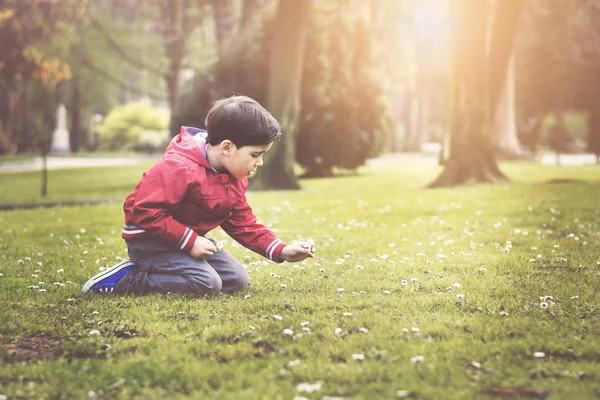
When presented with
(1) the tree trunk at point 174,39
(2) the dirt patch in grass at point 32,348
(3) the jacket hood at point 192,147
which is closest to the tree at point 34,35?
(1) the tree trunk at point 174,39

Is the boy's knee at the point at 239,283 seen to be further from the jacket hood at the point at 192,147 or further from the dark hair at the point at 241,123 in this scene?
the dark hair at the point at 241,123

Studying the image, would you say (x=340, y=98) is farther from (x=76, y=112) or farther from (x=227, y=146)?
(x=76, y=112)

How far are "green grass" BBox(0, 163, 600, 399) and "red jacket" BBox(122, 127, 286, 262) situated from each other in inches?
18.0

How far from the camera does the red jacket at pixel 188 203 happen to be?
16.2 ft

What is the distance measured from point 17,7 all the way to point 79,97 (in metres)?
24.2

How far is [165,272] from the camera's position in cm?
530

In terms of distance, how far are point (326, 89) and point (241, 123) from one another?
16098 millimetres

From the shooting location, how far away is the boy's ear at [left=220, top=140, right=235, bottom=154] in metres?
4.97

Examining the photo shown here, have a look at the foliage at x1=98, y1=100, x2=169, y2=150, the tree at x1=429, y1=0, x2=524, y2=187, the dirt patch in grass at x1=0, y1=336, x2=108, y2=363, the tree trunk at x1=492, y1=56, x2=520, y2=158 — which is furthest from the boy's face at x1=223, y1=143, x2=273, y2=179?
the foliage at x1=98, y1=100, x2=169, y2=150

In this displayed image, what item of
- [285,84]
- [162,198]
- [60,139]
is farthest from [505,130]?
[60,139]

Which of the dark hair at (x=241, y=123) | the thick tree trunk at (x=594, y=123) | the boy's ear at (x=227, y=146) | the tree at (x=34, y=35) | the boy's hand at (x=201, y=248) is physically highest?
the tree at (x=34, y=35)

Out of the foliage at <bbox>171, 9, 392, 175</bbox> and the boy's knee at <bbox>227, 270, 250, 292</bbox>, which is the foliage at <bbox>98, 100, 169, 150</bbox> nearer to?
the foliage at <bbox>171, 9, 392, 175</bbox>

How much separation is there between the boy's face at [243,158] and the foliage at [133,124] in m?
42.1

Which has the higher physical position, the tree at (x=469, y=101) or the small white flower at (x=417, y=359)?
the tree at (x=469, y=101)
